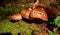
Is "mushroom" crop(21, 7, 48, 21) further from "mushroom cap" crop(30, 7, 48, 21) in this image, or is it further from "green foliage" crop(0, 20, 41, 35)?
"green foliage" crop(0, 20, 41, 35)

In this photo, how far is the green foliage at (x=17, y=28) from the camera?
3.39 m

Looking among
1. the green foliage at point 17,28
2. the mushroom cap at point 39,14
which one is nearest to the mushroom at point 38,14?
the mushroom cap at point 39,14

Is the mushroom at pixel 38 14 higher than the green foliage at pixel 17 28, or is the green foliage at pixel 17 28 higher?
the mushroom at pixel 38 14

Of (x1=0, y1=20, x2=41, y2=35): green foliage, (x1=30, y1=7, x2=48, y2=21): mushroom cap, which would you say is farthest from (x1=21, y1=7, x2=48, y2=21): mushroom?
(x1=0, y1=20, x2=41, y2=35): green foliage

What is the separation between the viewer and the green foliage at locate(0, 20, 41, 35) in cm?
339

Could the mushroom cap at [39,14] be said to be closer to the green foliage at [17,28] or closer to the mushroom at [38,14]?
the mushroom at [38,14]

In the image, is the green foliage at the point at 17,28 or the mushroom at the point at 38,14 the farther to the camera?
the mushroom at the point at 38,14

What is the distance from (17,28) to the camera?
352 centimetres

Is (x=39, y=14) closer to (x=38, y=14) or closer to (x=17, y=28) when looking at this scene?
(x=38, y=14)

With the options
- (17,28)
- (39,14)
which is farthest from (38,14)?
(17,28)

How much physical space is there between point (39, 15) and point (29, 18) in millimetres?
252

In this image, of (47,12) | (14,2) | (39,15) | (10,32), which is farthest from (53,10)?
(14,2)

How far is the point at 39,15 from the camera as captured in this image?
352 cm

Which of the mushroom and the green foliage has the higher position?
the mushroom
